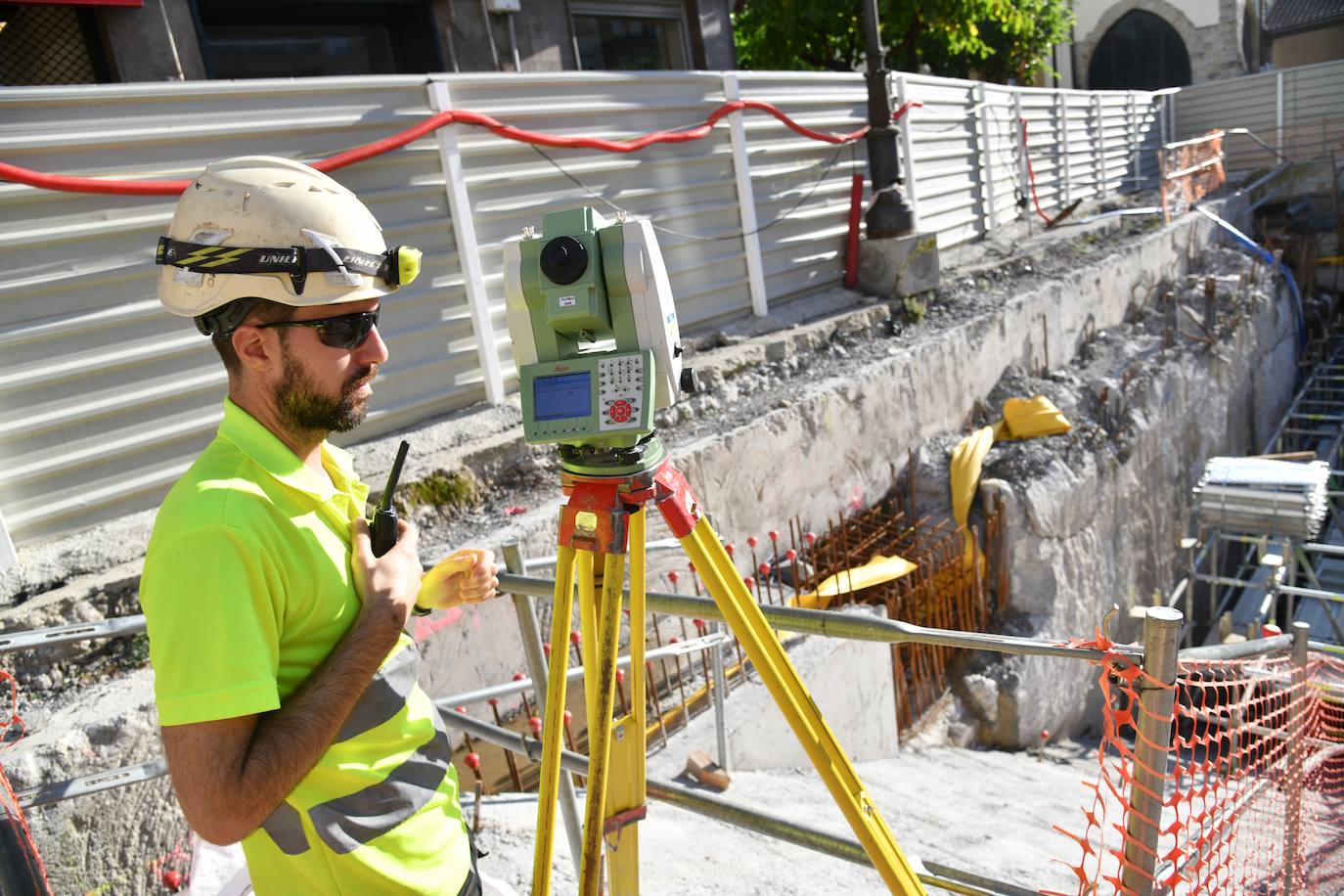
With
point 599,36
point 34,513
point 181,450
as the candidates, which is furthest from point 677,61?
point 34,513

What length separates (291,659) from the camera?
142 centimetres

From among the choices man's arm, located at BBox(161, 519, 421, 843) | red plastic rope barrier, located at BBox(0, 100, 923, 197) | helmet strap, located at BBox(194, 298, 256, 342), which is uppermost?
red plastic rope barrier, located at BBox(0, 100, 923, 197)

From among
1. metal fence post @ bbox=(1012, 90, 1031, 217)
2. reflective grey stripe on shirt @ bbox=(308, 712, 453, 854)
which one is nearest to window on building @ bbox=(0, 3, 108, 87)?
reflective grey stripe on shirt @ bbox=(308, 712, 453, 854)

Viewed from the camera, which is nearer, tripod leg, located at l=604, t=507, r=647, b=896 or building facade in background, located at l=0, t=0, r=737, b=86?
tripod leg, located at l=604, t=507, r=647, b=896

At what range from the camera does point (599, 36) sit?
9461mm

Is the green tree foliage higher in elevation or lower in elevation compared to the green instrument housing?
higher

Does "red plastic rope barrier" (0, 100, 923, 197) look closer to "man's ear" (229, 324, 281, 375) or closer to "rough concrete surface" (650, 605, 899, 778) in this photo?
"man's ear" (229, 324, 281, 375)

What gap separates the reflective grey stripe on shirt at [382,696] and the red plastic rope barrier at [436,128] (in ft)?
6.09

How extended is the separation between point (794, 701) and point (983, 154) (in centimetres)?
1140

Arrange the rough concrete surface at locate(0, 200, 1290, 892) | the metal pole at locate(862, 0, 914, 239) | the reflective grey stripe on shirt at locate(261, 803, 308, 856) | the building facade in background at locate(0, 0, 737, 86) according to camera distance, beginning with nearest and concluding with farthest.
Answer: the reflective grey stripe on shirt at locate(261, 803, 308, 856) < the rough concrete surface at locate(0, 200, 1290, 892) < the building facade in background at locate(0, 0, 737, 86) < the metal pole at locate(862, 0, 914, 239)

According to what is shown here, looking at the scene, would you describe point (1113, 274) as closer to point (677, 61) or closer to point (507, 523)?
Answer: point (677, 61)

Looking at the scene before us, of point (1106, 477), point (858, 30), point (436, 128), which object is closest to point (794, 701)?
point (436, 128)

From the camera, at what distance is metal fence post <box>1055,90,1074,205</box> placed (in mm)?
14375

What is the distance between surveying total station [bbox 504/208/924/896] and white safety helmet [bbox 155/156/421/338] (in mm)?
338
